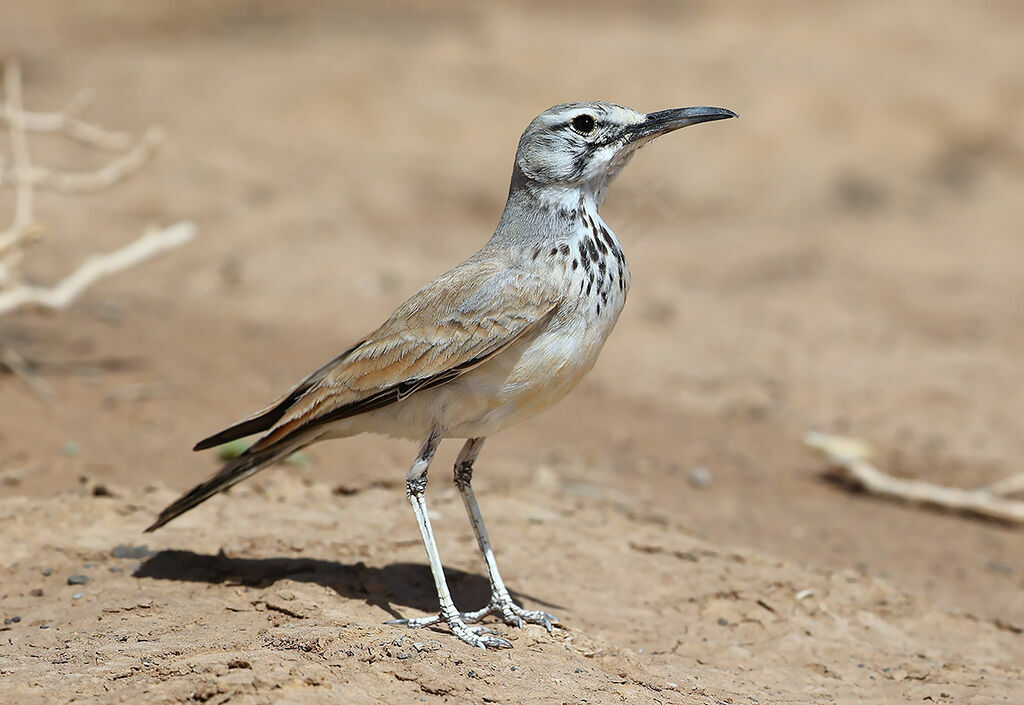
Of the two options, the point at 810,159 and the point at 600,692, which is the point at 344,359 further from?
the point at 810,159

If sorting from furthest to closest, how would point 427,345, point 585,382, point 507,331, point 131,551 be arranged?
1. point 585,382
2. point 131,551
3. point 427,345
4. point 507,331

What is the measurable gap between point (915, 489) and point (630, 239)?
427 centimetres

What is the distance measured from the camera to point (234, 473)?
5.94 meters

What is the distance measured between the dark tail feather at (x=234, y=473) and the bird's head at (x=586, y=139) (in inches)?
73.8

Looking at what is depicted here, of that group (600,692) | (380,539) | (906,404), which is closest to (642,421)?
(906,404)

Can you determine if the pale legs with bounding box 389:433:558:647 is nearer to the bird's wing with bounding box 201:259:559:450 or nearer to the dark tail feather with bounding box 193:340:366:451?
the bird's wing with bounding box 201:259:559:450

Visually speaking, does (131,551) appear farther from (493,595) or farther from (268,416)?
(493,595)

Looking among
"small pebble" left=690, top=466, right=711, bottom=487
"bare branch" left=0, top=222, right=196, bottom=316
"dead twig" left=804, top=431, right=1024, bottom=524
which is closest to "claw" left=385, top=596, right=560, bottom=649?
"small pebble" left=690, top=466, right=711, bottom=487

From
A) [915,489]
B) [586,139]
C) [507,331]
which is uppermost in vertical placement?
[586,139]

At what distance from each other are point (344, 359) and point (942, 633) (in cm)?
363

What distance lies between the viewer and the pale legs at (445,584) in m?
5.30

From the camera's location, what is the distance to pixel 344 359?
580 cm

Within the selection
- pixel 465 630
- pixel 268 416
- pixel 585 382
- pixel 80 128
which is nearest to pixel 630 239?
pixel 585 382

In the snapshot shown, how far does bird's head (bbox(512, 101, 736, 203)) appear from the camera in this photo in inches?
215
